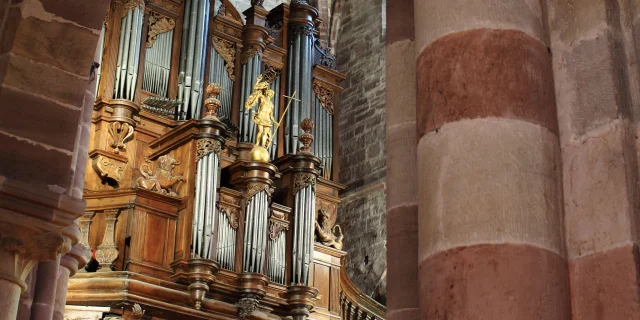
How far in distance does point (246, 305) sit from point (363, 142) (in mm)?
6113

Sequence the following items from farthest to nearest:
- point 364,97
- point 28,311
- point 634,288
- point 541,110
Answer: point 364,97
point 28,311
point 541,110
point 634,288

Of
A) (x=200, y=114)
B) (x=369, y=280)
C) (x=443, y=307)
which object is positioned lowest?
(x=443, y=307)

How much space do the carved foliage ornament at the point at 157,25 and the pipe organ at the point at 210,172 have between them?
0.02 meters

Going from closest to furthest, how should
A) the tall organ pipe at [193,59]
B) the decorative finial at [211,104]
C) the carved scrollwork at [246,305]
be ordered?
the carved scrollwork at [246,305] < the decorative finial at [211,104] < the tall organ pipe at [193,59]

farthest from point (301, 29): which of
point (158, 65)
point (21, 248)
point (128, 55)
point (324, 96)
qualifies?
point (21, 248)

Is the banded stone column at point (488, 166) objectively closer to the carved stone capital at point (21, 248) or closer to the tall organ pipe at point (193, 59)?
the carved stone capital at point (21, 248)

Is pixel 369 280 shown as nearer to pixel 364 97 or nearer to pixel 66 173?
pixel 364 97

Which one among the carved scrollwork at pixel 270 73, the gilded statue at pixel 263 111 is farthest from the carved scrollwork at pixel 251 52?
→ the gilded statue at pixel 263 111

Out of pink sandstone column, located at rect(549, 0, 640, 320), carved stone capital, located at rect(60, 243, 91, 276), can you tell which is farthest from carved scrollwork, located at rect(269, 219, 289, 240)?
pink sandstone column, located at rect(549, 0, 640, 320)

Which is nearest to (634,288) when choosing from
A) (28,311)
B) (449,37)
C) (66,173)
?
(449,37)

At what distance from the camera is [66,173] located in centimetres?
523

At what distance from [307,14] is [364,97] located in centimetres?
236

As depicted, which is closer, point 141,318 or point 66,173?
point 66,173

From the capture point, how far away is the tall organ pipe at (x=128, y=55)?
12977 mm
